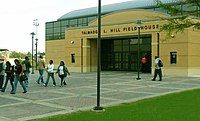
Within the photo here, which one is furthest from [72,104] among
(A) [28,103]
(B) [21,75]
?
(B) [21,75]

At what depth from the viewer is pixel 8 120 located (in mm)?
8406

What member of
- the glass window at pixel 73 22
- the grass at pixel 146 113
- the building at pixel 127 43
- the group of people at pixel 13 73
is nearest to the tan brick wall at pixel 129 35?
the building at pixel 127 43

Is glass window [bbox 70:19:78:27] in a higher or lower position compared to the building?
higher

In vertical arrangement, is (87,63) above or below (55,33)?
below

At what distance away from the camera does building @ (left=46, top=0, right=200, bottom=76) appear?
28.2m

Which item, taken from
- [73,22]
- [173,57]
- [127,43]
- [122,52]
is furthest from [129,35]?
[73,22]

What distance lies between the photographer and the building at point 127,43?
2817cm

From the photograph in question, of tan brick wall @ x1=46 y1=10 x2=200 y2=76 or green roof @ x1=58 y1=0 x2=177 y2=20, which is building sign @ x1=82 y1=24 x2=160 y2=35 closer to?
tan brick wall @ x1=46 y1=10 x2=200 y2=76

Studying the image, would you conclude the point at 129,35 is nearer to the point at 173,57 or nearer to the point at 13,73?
the point at 173,57

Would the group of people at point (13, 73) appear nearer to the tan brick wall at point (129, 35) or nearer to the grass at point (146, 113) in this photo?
the grass at point (146, 113)

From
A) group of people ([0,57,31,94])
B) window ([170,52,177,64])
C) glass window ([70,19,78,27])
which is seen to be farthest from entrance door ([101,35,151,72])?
group of people ([0,57,31,94])

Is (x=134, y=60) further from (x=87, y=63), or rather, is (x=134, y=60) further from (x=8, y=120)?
(x=8, y=120)

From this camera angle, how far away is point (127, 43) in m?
36.2

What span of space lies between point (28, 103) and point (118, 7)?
36071 mm
